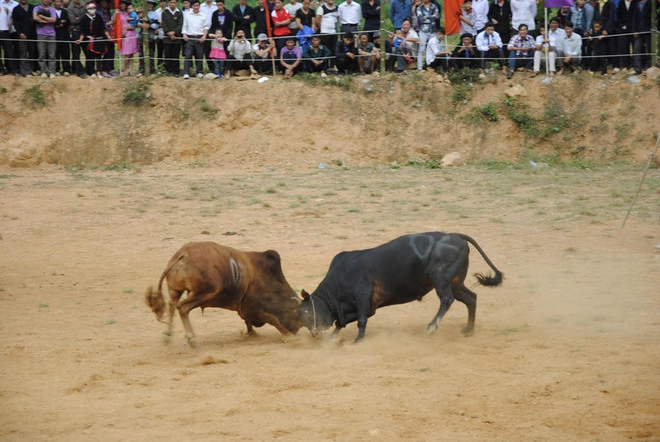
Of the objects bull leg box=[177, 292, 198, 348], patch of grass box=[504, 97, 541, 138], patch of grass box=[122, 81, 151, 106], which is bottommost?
bull leg box=[177, 292, 198, 348]

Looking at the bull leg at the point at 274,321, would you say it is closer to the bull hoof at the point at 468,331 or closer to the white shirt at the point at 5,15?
the bull hoof at the point at 468,331

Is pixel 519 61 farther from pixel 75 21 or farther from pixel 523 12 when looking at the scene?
pixel 75 21

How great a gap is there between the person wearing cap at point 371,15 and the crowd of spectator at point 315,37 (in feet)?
0.09

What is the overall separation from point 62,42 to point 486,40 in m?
10.3

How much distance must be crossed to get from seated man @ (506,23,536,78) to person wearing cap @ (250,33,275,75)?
19.2ft

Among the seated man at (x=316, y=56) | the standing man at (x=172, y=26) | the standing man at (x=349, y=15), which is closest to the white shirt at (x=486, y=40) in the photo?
the standing man at (x=349, y=15)

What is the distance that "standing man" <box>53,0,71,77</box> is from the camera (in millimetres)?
22609

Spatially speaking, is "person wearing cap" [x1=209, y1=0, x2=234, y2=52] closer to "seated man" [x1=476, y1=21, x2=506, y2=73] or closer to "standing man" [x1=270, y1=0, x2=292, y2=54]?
"standing man" [x1=270, y1=0, x2=292, y2=54]

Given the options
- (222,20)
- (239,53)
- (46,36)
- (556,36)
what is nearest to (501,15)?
(556,36)

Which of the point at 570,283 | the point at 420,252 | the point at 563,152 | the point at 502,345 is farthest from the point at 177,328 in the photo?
the point at 563,152

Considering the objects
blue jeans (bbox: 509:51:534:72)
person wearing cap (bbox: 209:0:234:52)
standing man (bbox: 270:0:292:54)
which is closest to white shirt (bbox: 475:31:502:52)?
blue jeans (bbox: 509:51:534:72)

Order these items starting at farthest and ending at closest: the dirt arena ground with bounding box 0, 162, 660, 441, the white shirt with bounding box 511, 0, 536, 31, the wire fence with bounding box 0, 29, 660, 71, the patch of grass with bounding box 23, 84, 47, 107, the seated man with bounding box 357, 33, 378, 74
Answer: the seated man with bounding box 357, 33, 378, 74 → the patch of grass with bounding box 23, 84, 47, 107 → the wire fence with bounding box 0, 29, 660, 71 → the white shirt with bounding box 511, 0, 536, 31 → the dirt arena ground with bounding box 0, 162, 660, 441

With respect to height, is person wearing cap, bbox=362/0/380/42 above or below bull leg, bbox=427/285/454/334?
above

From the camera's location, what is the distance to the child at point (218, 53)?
2272 centimetres
